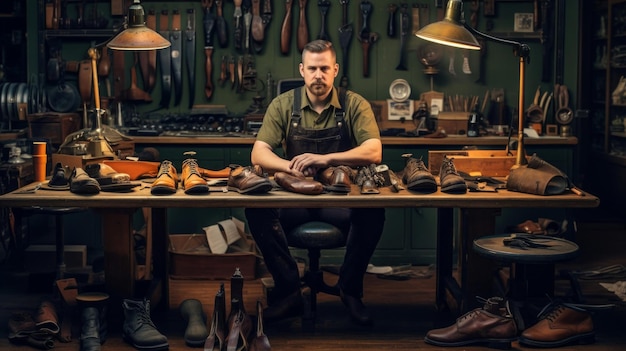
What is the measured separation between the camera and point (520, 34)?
769cm

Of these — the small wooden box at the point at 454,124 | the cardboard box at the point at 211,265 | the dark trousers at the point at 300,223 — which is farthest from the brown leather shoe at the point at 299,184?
the small wooden box at the point at 454,124

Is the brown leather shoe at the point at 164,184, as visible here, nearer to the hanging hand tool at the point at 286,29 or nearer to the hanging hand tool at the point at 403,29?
the hanging hand tool at the point at 286,29

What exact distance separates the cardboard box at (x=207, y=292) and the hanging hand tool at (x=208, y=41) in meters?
1.92

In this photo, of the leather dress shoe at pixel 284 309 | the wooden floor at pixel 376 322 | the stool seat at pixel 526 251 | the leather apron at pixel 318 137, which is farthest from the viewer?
the leather apron at pixel 318 137

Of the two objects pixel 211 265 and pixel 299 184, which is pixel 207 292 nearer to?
pixel 211 265

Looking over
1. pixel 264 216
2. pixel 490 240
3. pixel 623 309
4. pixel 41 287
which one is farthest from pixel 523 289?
pixel 41 287

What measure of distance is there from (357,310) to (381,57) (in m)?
3.01

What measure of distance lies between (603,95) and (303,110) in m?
4.79

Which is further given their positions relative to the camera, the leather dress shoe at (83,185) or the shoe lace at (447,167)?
the shoe lace at (447,167)

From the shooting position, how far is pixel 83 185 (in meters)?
4.73

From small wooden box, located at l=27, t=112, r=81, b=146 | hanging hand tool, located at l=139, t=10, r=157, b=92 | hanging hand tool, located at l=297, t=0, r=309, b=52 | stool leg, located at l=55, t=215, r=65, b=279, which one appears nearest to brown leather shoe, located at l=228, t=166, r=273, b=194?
stool leg, located at l=55, t=215, r=65, b=279

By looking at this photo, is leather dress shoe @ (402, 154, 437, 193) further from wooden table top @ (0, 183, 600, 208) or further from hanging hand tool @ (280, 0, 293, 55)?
hanging hand tool @ (280, 0, 293, 55)

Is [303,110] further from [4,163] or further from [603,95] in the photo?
[603,95]

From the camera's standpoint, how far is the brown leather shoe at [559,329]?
484cm
